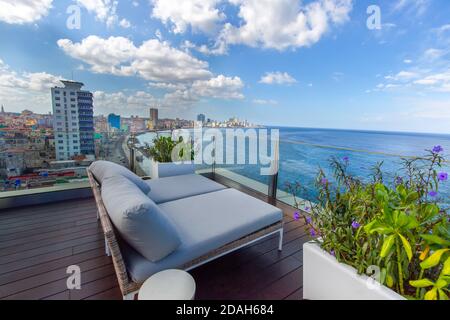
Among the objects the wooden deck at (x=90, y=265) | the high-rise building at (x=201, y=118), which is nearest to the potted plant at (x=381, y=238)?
the wooden deck at (x=90, y=265)

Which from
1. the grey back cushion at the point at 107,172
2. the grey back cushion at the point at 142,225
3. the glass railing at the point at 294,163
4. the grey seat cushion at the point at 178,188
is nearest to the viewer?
the grey back cushion at the point at 142,225

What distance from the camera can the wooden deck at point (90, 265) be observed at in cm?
151

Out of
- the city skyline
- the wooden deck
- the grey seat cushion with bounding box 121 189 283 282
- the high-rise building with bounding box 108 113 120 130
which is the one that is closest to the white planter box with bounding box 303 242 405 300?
the wooden deck

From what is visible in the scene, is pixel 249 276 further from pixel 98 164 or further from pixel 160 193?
pixel 98 164

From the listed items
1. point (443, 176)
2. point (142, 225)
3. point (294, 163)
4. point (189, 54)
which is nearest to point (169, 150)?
point (294, 163)

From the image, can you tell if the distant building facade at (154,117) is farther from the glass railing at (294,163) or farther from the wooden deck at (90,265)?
the wooden deck at (90,265)

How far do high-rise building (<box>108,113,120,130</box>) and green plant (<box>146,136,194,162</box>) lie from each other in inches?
40.9

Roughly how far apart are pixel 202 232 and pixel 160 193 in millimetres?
994

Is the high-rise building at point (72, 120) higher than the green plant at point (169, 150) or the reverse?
higher

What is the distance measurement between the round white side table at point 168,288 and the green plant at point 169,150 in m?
2.67

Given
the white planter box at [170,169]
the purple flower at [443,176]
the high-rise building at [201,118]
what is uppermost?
the high-rise building at [201,118]

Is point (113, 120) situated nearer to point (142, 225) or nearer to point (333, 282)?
point (142, 225)

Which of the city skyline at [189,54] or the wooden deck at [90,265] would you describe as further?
the city skyline at [189,54]

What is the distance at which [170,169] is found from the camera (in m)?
3.38
